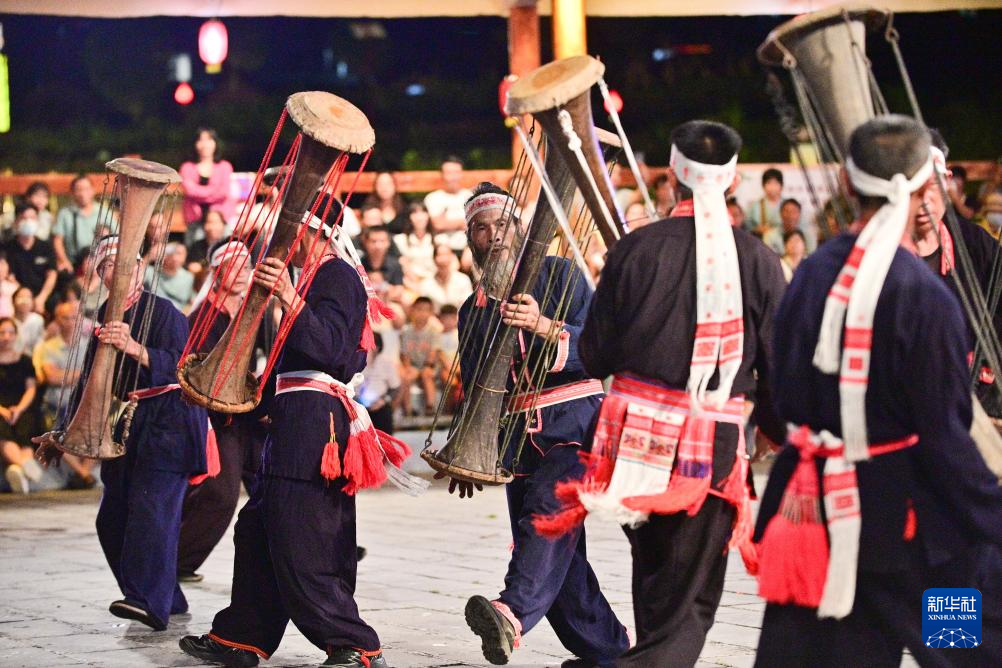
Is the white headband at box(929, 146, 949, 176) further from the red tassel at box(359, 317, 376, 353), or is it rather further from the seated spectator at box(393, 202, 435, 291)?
the seated spectator at box(393, 202, 435, 291)

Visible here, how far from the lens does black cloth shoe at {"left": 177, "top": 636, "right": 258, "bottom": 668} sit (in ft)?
18.2

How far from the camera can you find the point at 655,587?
14.3 ft

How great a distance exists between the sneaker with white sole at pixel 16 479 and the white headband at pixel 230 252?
19.1ft

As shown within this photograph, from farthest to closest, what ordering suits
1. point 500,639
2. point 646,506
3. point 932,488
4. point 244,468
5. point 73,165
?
point 73,165 < point 244,468 < point 500,639 < point 646,506 < point 932,488

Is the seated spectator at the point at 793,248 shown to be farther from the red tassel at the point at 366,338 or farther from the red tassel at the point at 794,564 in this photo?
the red tassel at the point at 794,564

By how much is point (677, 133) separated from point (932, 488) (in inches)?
55.1

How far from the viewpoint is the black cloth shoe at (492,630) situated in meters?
4.97

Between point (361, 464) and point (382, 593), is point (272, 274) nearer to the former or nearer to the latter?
point (361, 464)

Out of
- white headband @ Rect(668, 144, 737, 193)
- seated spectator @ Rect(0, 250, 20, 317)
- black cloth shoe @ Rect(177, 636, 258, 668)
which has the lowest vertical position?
black cloth shoe @ Rect(177, 636, 258, 668)

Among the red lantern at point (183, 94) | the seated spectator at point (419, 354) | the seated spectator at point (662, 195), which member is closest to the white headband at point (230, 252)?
the seated spectator at point (419, 354)

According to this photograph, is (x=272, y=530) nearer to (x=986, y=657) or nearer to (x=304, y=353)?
(x=304, y=353)

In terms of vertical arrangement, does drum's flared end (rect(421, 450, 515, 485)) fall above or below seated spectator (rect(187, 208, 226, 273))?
below

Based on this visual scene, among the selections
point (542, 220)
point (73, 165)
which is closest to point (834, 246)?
point (542, 220)

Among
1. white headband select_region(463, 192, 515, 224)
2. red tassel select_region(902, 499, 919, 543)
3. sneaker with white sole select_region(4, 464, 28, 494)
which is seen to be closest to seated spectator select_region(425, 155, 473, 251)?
sneaker with white sole select_region(4, 464, 28, 494)
